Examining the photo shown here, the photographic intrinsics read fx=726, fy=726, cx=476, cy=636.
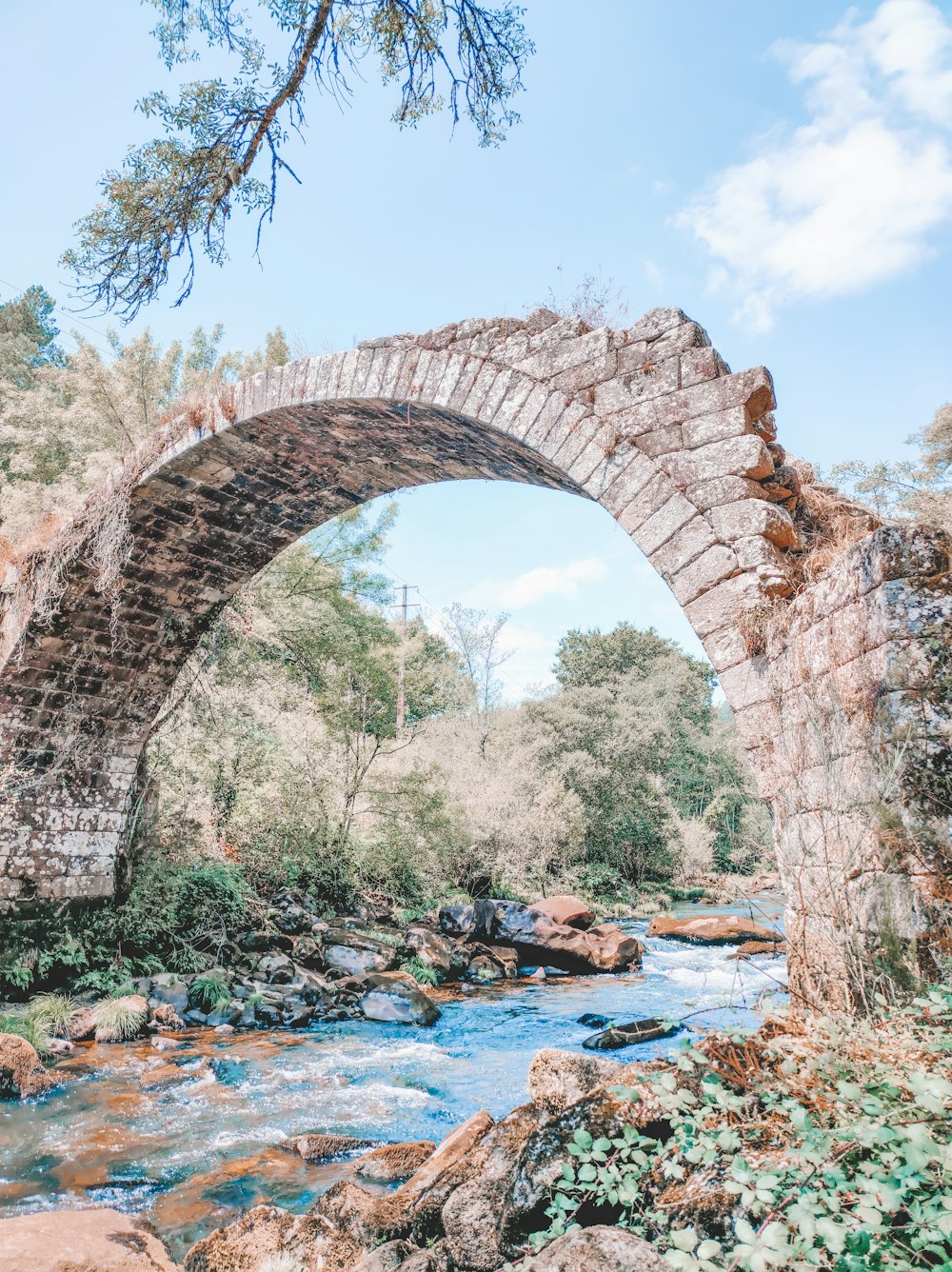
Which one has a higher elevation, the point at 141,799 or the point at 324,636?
the point at 324,636

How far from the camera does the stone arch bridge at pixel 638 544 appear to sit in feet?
7.53

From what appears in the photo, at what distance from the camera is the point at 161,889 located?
24.5ft

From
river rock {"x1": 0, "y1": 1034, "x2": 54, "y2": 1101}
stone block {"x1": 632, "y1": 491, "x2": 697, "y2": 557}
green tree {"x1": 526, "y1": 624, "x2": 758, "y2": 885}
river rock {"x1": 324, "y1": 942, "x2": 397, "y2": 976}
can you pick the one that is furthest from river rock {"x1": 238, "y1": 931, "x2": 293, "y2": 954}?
green tree {"x1": 526, "y1": 624, "x2": 758, "y2": 885}

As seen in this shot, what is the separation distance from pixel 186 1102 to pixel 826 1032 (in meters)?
4.15

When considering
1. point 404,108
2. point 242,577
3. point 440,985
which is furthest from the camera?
point 440,985

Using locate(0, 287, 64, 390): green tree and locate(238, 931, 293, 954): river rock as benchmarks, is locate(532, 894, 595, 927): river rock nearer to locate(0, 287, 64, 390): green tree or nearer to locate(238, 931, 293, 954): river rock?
locate(238, 931, 293, 954): river rock

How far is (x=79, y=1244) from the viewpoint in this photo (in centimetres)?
251

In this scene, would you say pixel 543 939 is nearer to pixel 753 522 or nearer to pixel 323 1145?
pixel 323 1145

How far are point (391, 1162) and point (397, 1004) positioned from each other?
3.49 metres

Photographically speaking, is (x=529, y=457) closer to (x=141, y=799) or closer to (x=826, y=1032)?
(x=826, y=1032)

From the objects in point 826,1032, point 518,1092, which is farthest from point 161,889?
point 826,1032

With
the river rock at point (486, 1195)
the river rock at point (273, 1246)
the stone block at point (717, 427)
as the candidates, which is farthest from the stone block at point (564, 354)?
the river rock at point (273, 1246)

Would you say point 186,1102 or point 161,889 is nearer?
point 186,1102

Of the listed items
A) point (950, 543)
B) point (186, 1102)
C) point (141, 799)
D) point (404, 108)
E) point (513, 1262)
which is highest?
point (404, 108)
